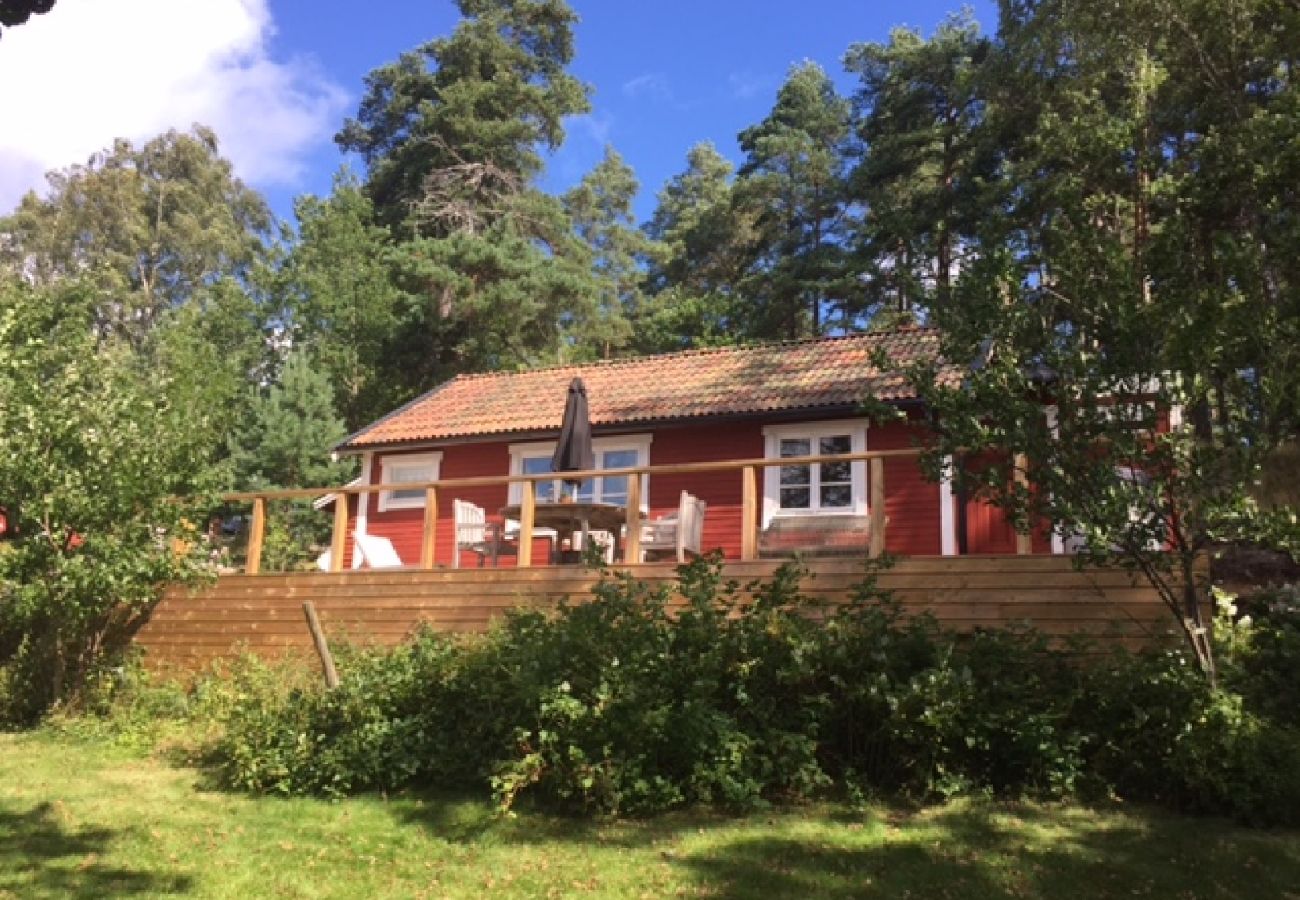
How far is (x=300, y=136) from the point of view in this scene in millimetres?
36312

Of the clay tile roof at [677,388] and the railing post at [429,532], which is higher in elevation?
the clay tile roof at [677,388]

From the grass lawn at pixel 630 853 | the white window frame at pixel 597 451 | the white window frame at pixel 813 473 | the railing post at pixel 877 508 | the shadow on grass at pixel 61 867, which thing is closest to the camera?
the grass lawn at pixel 630 853

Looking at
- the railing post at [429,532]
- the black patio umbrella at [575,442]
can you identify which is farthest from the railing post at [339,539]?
the black patio umbrella at [575,442]

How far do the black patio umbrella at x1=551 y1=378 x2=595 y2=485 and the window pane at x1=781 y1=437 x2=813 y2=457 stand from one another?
128 inches

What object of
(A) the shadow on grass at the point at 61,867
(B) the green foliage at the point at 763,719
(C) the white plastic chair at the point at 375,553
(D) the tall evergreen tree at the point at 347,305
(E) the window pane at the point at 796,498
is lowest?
(A) the shadow on grass at the point at 61,867

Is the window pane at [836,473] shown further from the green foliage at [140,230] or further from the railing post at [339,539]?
the green foliage at [140,230]

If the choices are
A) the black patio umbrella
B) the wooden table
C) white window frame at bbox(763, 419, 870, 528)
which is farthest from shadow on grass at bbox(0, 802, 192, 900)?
white window frame at bbox(763, 419, 870, 528)

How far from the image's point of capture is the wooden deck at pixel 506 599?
7258 mm

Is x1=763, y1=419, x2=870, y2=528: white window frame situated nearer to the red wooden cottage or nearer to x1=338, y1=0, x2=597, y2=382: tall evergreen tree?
the red wooden cottage

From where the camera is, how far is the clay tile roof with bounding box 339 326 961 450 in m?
→ 13.8

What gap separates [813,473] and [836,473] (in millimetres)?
321

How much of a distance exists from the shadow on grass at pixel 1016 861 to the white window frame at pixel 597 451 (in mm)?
8594

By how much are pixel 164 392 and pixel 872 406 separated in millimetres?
8382

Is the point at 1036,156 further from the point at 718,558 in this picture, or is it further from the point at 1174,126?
the point at 718,558
